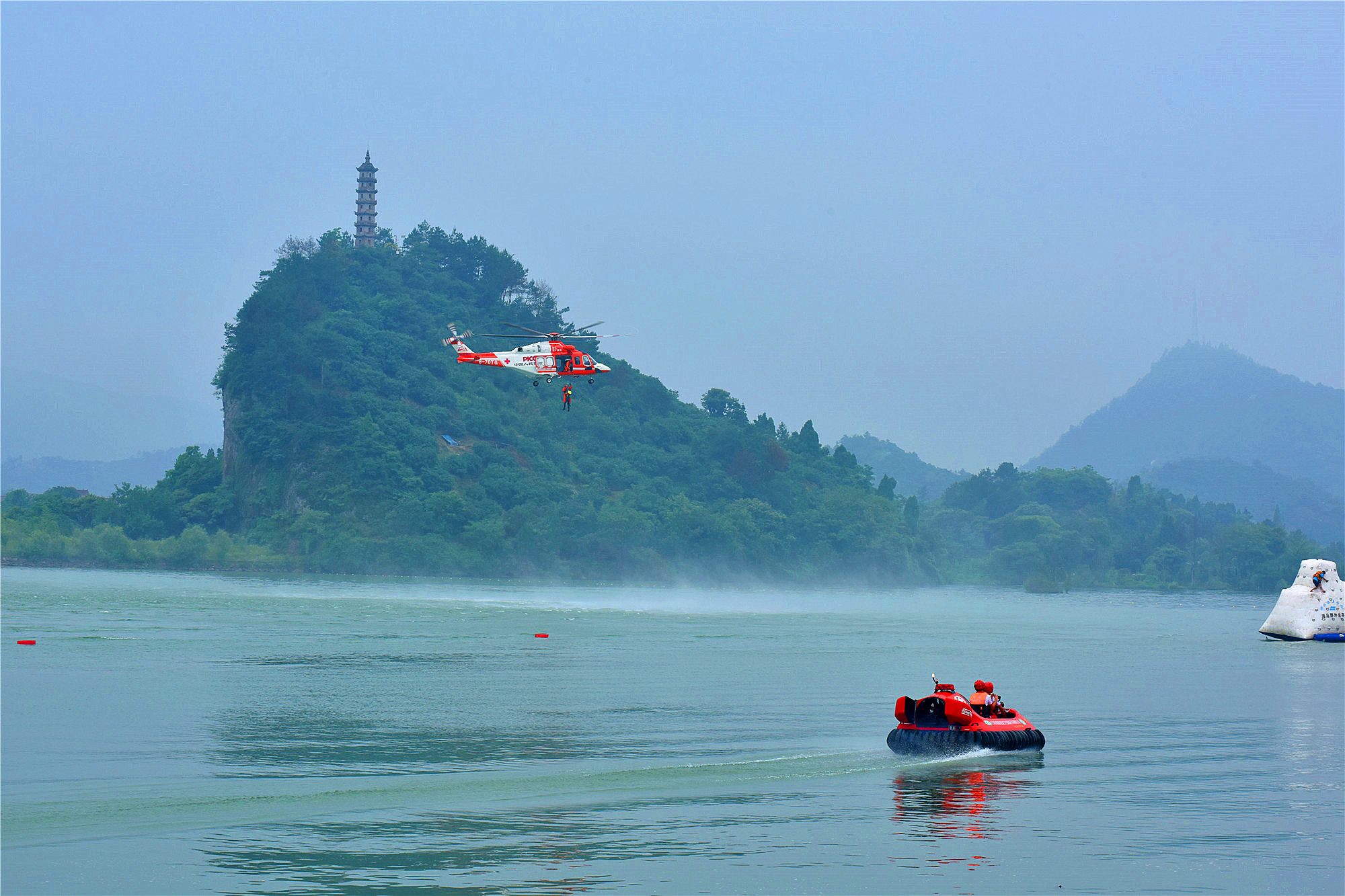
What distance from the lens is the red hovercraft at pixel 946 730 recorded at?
29.7 m

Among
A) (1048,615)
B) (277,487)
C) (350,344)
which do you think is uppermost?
(350,344)

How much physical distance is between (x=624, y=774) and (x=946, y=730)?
7.60 m

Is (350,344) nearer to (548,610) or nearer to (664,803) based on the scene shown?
(548,610)

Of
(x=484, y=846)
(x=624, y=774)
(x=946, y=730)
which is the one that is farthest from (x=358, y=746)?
(x=946, y=730)

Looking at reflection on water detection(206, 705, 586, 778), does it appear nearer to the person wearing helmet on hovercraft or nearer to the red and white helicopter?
the person wearing helmet on hovercraft

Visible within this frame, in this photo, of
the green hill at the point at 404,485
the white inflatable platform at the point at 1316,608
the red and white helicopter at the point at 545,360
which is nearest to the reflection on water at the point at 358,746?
the red and white helicopter at the point at 545,360

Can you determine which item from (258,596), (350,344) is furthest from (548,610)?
(350,344)

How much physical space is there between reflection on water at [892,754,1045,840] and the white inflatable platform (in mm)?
55366

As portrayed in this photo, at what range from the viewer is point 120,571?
156 meters

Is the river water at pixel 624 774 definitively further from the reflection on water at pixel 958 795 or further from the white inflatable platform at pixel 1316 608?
the white inflatable platform at pixel 1316 608

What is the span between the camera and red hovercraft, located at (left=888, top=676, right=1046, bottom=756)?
97.6ft

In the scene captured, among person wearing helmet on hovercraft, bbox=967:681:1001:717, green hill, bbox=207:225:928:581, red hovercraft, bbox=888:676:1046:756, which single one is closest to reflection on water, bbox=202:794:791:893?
red hovercraft, bbox=888:676:1046:756

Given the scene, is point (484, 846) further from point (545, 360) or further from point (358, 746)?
point (545, 360)

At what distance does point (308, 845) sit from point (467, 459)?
165905 millimetres
